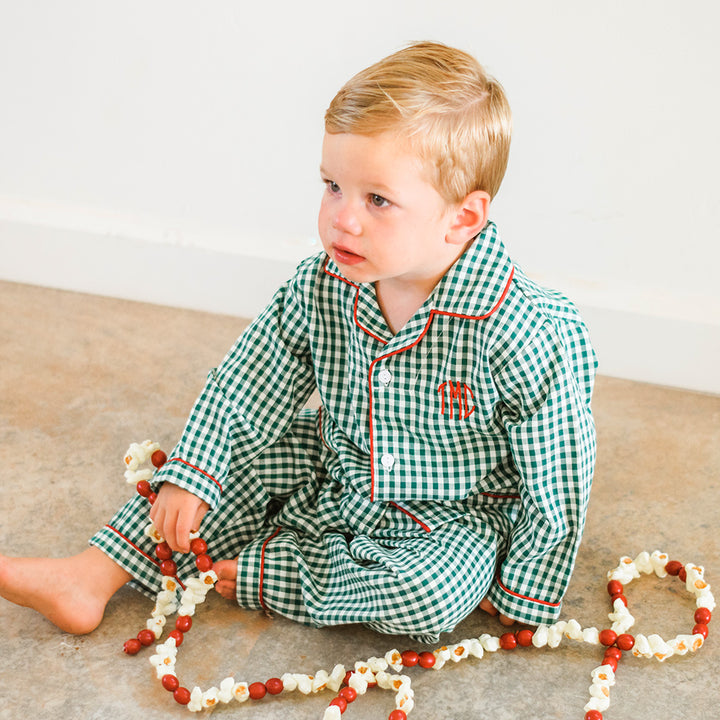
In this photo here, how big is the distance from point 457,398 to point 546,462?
120 millimetres

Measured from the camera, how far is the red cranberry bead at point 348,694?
94 cm

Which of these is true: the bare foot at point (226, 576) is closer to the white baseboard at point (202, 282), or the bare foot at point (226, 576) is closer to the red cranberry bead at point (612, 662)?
the red cranberry bead at point (612, 662)

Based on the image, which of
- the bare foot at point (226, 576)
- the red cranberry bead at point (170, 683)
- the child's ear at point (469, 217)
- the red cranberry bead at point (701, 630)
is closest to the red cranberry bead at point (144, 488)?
the bare foot at point (226, 576)

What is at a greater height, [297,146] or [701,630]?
[297,146]

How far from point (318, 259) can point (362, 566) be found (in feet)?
1.18

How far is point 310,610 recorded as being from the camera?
1.01 meters

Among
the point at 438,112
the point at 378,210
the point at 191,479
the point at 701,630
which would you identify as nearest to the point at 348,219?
the point at 378,210

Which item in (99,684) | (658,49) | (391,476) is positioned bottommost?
(99,684)

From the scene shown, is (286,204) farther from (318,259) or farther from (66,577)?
(66,577)

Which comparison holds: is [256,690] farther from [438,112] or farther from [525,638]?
[438,112]

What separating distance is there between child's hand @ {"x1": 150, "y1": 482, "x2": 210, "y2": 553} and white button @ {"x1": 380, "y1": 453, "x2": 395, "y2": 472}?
0.21 m

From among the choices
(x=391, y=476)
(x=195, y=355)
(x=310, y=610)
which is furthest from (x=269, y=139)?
(x=310, y=610)

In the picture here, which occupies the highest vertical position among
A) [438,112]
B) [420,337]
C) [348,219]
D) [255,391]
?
[438,112]

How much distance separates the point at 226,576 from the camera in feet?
3.43
